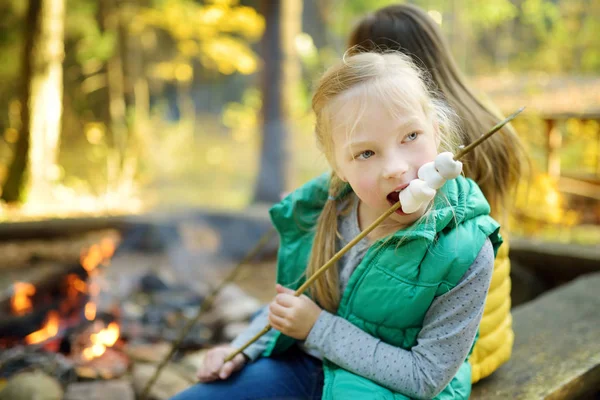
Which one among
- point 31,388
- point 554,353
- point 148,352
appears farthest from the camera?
point 148,352

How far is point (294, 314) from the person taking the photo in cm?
143

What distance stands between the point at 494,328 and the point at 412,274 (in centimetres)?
60

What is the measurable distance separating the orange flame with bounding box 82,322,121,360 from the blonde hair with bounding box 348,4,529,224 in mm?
2037

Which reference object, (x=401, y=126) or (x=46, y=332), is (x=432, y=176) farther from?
(x=46, y=332)

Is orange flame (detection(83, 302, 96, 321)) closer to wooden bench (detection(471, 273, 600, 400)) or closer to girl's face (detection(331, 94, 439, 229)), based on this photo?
wooden bench (detection(471, 273, 600, 400))

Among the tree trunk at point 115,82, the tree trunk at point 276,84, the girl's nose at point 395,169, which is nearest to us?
the girl's nose at point 395,169

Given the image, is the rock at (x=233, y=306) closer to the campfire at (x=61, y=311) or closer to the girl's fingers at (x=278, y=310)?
the campfire at (x=61, y=311)

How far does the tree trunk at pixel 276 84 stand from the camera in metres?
7.36

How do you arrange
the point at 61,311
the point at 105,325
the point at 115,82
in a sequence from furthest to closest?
the point at 115,82 < the point at 61,311 < the point at 105,325

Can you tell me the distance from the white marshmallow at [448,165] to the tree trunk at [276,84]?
20.6ft

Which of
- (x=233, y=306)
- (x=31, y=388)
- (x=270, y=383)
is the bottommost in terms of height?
(x=233, y=306)

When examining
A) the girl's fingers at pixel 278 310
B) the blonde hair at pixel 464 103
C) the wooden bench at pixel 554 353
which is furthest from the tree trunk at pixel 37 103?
the girl's fingers at pixel 278 310

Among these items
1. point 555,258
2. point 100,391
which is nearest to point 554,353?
point 555,258

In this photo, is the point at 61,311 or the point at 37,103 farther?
the point at 37,103
